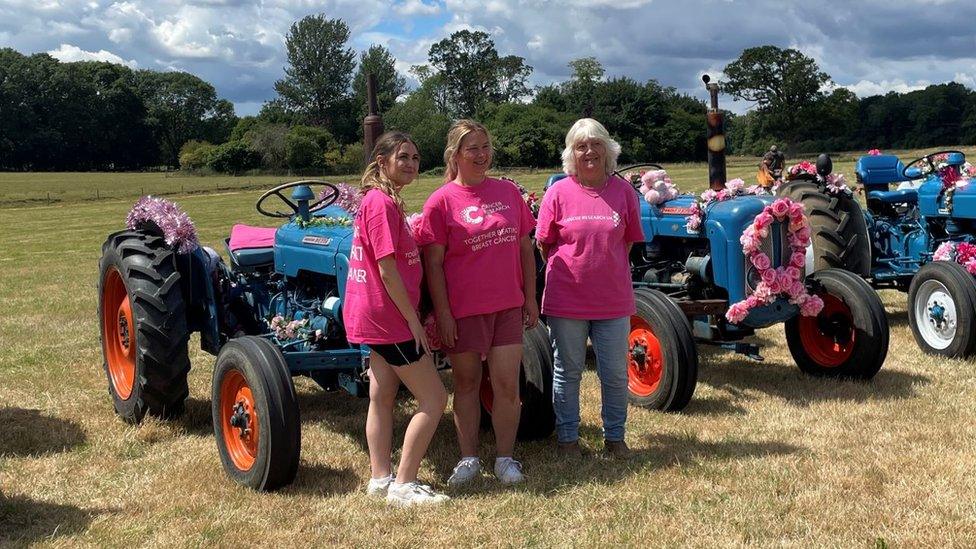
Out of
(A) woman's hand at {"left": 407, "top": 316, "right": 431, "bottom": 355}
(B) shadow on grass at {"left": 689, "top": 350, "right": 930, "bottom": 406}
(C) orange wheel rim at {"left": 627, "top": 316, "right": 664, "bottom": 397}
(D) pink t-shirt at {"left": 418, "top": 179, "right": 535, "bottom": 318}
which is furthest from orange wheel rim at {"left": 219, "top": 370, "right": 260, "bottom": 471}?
(B) shadow on grass at {"left": 689, "top": 350, "right": 930, "bottom": 406}

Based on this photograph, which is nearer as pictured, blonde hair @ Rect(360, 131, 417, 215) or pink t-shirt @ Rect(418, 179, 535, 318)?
blonde hair @ Rect(360, 131, 417, 215)

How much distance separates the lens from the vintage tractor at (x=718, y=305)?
4.97 metres

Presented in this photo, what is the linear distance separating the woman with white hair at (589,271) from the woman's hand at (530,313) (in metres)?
0.17

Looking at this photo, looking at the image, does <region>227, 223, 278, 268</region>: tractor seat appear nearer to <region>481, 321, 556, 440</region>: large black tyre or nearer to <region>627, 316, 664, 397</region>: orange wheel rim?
<region>481, 321, 556, 440</region>: large black tyre

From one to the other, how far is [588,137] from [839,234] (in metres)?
3.83

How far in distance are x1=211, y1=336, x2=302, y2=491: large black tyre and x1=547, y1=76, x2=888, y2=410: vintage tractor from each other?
7.07 ft

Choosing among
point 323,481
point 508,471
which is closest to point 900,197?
point 508,471

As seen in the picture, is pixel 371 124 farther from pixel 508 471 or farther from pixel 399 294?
pixel 508 471

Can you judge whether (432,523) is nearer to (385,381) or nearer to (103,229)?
(385,381)

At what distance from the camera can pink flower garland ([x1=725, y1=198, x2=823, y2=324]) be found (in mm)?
5176

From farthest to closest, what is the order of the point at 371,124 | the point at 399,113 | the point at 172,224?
the point at 399,113, the point at 371,124, the point at 172,224

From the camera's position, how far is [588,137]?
4.07 m

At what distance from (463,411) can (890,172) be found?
5779 mm

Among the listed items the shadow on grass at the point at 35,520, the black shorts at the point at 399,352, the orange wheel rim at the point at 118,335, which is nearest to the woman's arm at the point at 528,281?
the black shorts at the point at 399,352
